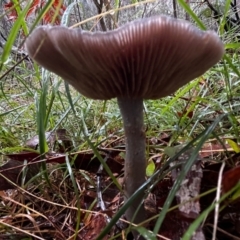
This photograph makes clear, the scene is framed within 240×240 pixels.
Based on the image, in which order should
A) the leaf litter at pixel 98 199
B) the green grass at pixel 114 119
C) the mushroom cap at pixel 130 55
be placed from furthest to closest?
the green grass at pixel 114 119
the leaf litter at pixel 98 199
the mushroom cap at pixel 130 55

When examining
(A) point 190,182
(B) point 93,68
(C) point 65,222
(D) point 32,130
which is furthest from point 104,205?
(D) point 32,130

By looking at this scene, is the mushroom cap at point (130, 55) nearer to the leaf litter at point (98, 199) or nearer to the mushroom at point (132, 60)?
the mushroom at point (132, 60)

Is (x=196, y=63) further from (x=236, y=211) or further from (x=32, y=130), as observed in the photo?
(x=32, y=130)

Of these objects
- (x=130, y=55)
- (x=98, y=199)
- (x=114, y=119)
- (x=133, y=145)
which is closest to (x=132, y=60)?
(x=130, y=55)

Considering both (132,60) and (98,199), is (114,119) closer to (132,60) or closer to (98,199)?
(98,199)

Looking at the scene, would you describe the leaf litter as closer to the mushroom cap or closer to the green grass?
the green grass

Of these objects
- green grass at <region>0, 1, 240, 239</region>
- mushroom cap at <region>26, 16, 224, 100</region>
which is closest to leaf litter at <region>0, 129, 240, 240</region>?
green grass at <region>0, 1, 240, 239</region>

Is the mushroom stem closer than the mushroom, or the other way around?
the mushroom

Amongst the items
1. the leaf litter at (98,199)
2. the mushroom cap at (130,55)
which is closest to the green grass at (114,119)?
the leaf litter at (98,199)
